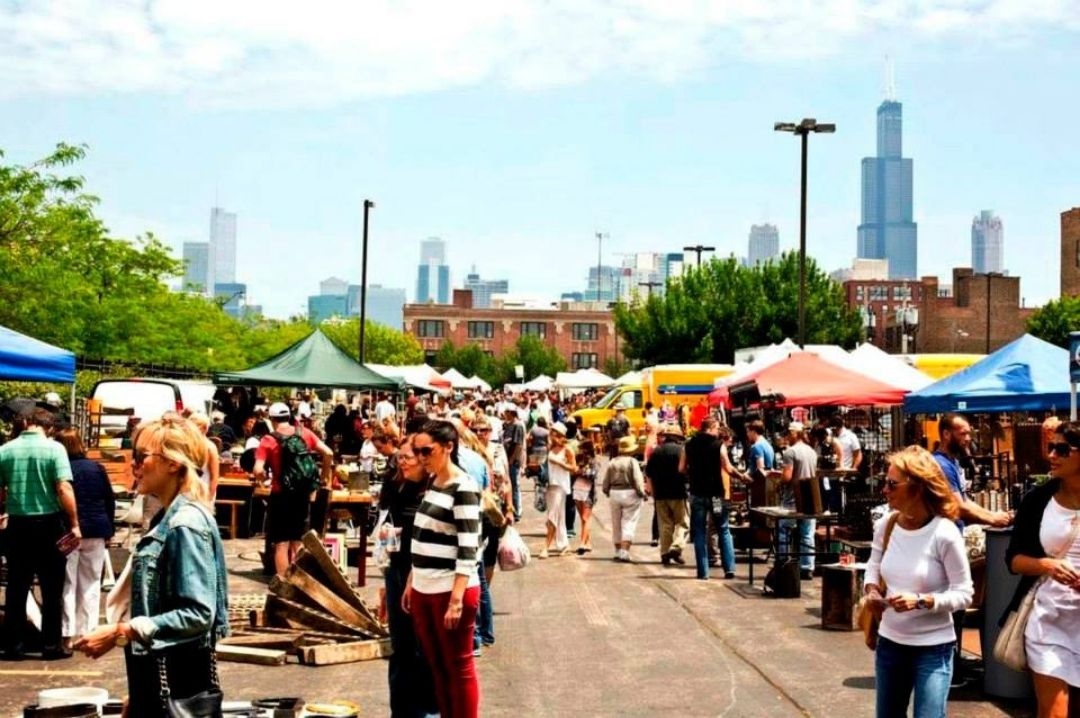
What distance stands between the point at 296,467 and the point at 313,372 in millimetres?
11802

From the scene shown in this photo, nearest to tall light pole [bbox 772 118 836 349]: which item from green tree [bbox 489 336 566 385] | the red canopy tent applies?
the red canopy tent

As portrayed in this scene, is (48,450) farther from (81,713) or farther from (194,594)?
(194,594)

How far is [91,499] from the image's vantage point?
466 inches

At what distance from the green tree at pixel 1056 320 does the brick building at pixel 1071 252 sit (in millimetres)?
7146

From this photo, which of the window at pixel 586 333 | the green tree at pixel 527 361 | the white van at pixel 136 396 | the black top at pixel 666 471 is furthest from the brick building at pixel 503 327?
the black top at pixel 666 471

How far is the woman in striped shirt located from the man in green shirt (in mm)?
4622

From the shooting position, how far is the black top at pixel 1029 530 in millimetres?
6922

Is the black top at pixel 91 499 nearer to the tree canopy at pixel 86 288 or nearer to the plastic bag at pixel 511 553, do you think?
the plastic bag at pixel 511 553

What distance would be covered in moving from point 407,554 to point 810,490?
312 inches

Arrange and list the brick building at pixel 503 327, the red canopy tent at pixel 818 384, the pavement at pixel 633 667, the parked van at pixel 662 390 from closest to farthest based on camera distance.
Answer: the pavement at pixel 633 667, the red canopy tent at pixel 818 384, the parked van at pixel 662 390, the brick building at pixel 503 327

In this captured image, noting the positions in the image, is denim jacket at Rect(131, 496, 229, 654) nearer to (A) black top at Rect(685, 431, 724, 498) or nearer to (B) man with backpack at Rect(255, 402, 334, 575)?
(B) man with backpack at Rect(255, 402, 334, 575)

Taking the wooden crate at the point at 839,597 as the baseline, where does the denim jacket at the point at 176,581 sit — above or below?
above

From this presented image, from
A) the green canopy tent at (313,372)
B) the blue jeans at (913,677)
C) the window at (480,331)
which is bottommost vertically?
the blue jeans at (913,677)

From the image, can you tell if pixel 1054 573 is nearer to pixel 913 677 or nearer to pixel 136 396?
pixel 913 677
